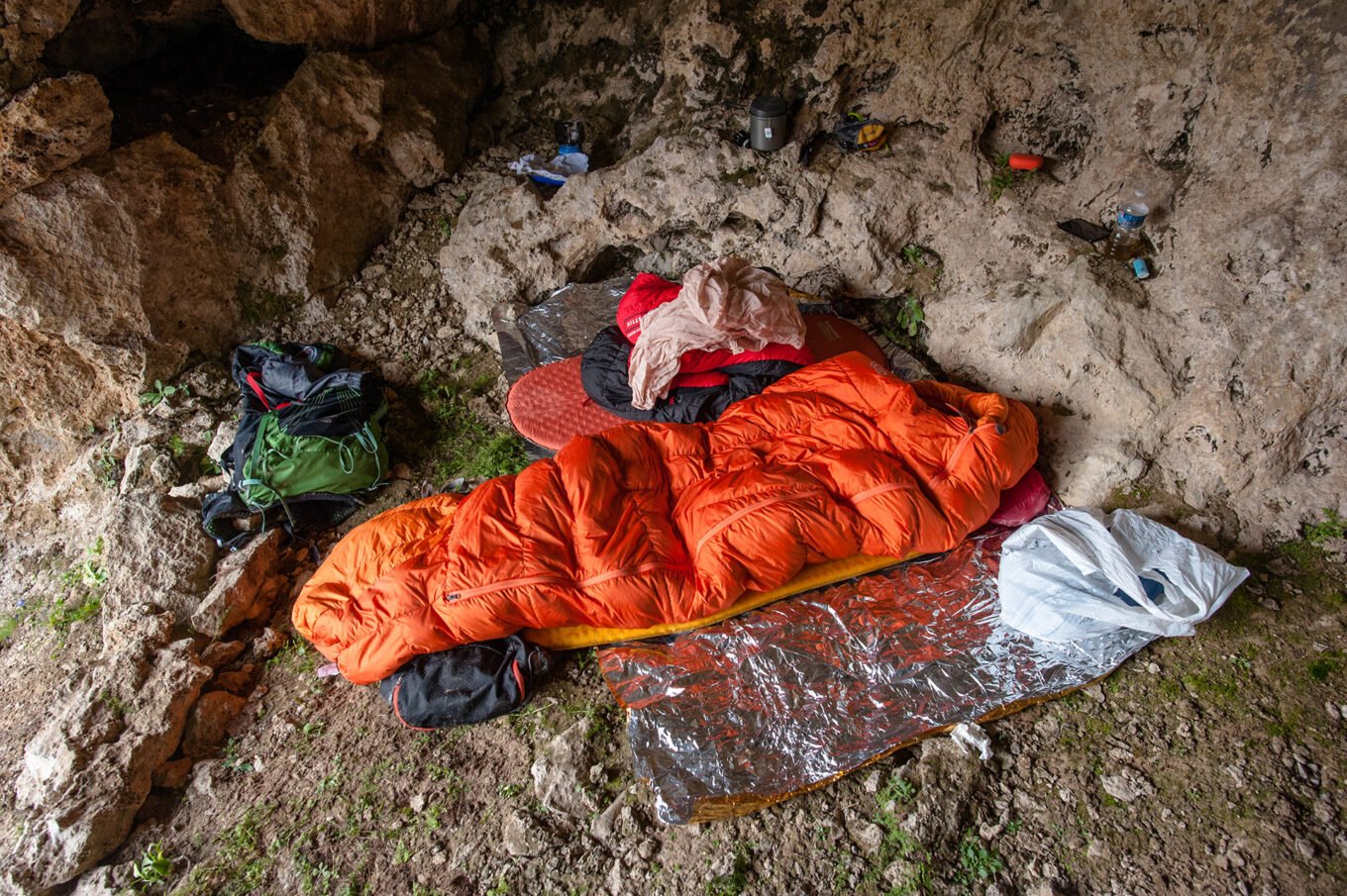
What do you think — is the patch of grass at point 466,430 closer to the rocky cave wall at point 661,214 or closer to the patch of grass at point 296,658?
the rocky cave wall at point 661,214

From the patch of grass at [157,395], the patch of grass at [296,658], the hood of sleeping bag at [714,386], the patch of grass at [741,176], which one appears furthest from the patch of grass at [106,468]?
the patch of grass at [741,176]

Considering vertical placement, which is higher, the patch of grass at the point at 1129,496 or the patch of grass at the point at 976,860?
the patch of grass at the point at 1129,496

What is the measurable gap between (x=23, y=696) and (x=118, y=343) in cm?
163

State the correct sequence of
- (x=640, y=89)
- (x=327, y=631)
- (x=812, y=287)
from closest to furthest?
(x=327, y=631)
(x=812, y=287)
(x=640, y=89)

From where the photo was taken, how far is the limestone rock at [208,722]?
2469 mm

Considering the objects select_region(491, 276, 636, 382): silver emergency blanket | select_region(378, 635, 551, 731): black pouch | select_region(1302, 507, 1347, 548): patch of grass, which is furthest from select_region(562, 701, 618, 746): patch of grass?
select_region(1302, 507, 1347, 548): patch of grass

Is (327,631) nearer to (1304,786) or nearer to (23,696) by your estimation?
(23,696)

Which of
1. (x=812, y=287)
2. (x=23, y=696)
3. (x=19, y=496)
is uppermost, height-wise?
(x=812, y=287)

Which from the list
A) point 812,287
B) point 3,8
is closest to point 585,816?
point 812,287

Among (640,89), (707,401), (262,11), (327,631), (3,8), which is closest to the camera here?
(327,631)

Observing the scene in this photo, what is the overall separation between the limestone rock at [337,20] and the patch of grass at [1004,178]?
11.9ft

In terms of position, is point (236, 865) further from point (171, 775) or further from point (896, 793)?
point (896, 793)

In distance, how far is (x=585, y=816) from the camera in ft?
7.06

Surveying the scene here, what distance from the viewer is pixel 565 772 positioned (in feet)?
7.29
